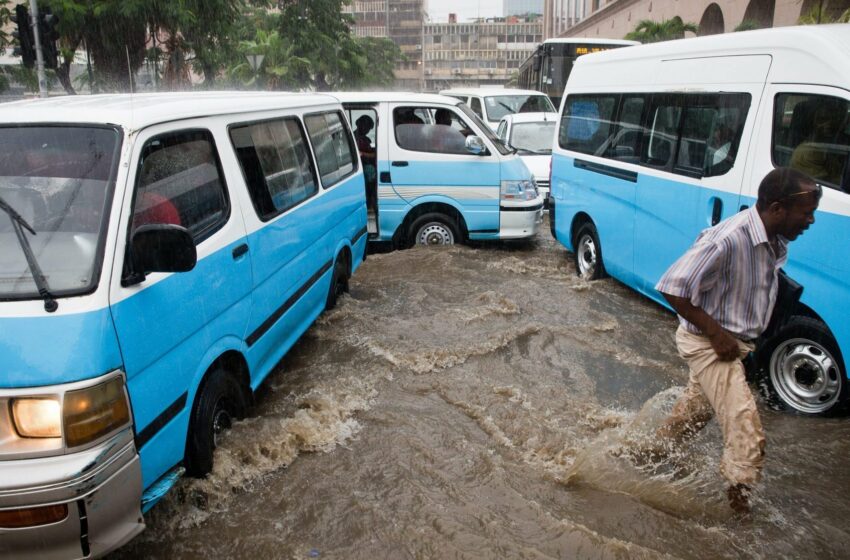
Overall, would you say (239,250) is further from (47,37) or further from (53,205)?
(47,37)

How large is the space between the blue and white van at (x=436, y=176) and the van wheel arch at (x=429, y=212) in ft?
0.04

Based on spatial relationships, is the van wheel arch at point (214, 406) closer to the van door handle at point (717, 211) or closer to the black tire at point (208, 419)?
the black tire at point (208, 419)

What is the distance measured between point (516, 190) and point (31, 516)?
737cm

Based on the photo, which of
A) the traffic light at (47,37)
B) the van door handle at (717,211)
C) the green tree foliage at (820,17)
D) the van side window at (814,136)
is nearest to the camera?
A: the van side window at (814,136)

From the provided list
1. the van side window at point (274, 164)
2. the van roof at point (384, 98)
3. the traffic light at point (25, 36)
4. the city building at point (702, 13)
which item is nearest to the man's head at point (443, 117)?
the van roof at point (384, 98)

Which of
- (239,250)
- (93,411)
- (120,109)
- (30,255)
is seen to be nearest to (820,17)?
(239,250)

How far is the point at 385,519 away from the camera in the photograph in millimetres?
3658

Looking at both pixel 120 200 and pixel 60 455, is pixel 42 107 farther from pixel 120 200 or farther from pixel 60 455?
pixel 60 455

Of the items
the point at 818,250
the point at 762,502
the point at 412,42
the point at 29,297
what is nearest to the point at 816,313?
the point at 818,250

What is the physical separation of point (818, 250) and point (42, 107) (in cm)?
436

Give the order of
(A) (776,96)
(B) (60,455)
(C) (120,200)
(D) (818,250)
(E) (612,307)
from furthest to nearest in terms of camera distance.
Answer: (E) (612,307), (A) (776,96), (D) (818,250), (C) (120,200), (B) (60,455)

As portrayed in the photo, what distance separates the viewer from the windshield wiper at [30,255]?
8.61 feet

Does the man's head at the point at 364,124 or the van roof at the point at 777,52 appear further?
the man's head at the point at 364,124

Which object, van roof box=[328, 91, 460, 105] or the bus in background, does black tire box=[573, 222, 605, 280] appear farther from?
the bus in background
